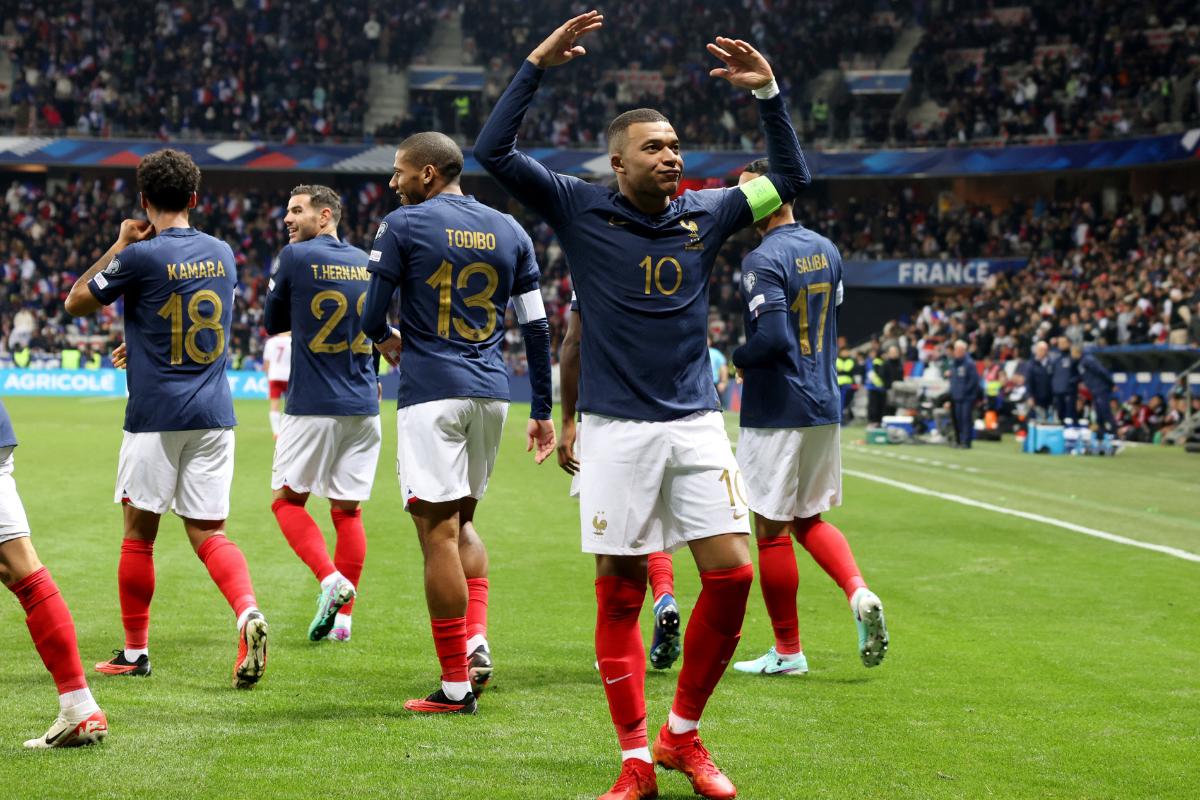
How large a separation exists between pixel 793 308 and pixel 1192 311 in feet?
77.7

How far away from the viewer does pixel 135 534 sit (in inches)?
252

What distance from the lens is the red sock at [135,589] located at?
252 inches

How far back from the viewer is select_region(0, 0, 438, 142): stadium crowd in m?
47.2

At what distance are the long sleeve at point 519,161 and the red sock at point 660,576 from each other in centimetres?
247

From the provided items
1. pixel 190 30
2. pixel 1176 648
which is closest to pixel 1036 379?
pixel 1176 648

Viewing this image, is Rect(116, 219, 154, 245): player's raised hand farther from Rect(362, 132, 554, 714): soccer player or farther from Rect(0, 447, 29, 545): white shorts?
Rect(0, 447, 29, 545): white shorts

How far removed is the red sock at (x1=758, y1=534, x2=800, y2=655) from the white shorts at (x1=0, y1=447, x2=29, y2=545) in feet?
10.7

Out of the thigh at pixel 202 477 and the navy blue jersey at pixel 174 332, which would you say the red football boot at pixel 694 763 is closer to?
the thigh at pixel 202 477

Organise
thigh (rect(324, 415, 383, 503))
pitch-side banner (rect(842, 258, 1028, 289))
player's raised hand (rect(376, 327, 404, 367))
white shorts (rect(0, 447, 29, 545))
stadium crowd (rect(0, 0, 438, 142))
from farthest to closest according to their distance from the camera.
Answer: stadium crowd (rect(0, 0, 438, 142)) < pitch-side banner (rect(842, 258, 1028, 289)) < thigh (rect(324, 415, 383, 503)) < player's raised hand (rect(376, 327, 404, 367)) < white shorts (rect(0, 447, 29, 545))

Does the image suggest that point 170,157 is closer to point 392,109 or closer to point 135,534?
point 135,534

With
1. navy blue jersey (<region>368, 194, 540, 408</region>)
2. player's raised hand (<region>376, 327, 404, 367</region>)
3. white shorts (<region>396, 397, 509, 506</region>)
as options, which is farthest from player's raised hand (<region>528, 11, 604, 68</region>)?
player's raised hand (<region>376, 327, 404, 367</region>)

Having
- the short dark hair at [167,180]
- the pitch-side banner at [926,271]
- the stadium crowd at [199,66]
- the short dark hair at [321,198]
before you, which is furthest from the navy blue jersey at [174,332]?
the stadium crowd at [199,66]

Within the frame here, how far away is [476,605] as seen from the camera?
631 cm

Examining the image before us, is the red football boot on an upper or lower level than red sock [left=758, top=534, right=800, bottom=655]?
lower
